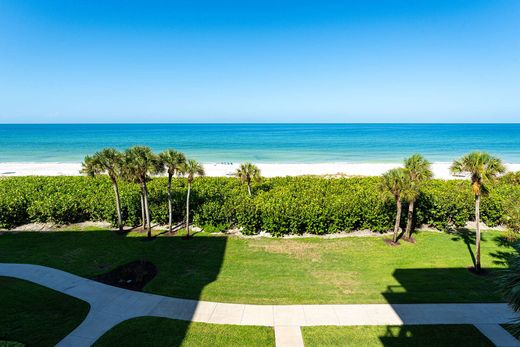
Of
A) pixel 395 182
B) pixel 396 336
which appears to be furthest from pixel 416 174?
pixel 396 336

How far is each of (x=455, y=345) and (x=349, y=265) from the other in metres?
5.76

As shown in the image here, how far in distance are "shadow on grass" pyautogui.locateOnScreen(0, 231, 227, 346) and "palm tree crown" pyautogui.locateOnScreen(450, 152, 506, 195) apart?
1260 centimetres

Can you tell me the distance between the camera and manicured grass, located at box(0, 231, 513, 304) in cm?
1179

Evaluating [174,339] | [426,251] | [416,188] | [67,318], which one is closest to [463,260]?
[426,251]

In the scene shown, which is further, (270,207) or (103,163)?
(270,207)

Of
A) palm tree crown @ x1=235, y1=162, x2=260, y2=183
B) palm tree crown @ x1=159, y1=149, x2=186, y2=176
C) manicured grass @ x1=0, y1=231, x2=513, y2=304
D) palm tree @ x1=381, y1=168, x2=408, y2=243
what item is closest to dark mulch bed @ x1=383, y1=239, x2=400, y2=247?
manicured grass @ x1=0, y1=231, x2=513, y2=304

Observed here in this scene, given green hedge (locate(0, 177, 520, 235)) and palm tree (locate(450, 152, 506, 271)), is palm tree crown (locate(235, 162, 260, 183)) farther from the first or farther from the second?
palm tree (locate(450, 152, 506, 271))

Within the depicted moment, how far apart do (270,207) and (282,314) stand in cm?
810

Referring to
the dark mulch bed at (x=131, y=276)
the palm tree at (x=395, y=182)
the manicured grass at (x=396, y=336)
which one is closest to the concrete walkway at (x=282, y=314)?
the manicured grass at (x=396, y=336)

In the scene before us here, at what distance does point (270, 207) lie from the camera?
17875mm

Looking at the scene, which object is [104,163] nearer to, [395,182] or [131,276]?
[131,276]

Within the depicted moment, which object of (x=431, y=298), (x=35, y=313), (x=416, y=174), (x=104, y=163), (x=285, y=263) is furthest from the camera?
(x=104, y=163)

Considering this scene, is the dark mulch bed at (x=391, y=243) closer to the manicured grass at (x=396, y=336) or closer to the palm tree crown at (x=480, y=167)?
the palm tree crown at (x=480, y=167)

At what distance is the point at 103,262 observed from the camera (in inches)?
577
